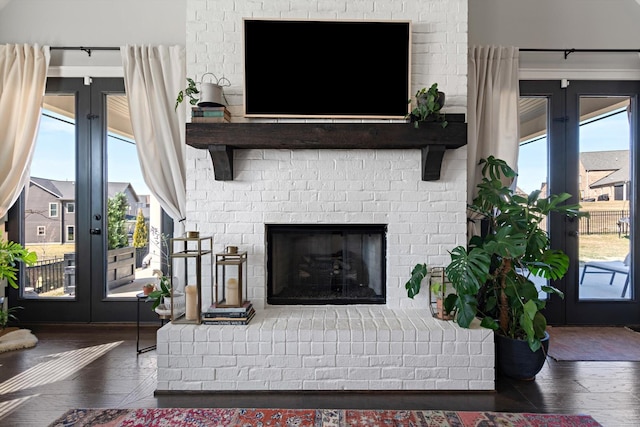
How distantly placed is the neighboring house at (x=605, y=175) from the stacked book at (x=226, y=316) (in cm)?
306

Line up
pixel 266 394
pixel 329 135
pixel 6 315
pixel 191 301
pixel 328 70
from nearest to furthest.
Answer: pixel 266 394 → pixel 191 301 → pixel 329 135 → pixel 328 70 → pixel 6 315

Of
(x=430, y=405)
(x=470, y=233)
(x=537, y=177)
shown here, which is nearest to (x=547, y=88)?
(x=537, y=177)

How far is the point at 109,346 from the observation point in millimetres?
A: 2676

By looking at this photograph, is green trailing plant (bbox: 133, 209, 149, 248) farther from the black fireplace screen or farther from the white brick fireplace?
the black fireplace screen

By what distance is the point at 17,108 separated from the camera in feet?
9.56

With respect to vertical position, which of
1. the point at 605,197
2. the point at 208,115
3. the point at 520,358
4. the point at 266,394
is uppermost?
the point at 208,115

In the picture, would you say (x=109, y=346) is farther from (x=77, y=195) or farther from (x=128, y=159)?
(x=128, y=159)

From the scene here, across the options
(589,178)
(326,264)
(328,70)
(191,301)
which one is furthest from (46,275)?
(589,178)

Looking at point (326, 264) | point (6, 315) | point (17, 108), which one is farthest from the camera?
point (17, 108)

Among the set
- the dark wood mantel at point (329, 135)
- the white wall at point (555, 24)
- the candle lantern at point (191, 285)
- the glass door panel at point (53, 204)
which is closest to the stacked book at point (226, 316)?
the candle lantern at point (191, 285)

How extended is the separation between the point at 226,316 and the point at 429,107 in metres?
1.82

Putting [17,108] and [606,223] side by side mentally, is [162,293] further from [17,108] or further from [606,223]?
[606,223]

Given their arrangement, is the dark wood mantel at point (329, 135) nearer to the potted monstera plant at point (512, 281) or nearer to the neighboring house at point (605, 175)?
the potted monstera plant at point (512, 281)

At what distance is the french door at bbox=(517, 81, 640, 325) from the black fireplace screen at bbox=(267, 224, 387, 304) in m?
1.59
